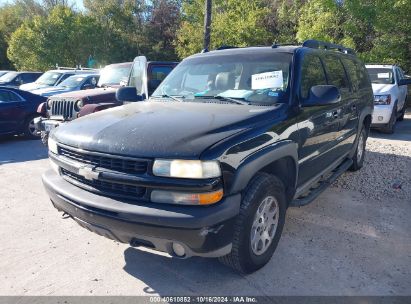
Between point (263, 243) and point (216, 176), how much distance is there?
99 cm

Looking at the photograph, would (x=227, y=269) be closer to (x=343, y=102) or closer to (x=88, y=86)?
(x=343, y=102)

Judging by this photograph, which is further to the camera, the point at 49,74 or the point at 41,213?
the point at 49,74

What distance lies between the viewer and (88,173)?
275 cm

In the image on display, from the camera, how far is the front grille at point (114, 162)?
2.52 m

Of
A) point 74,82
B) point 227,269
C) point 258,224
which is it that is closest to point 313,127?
point 258,224

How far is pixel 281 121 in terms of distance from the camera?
3.15 meters

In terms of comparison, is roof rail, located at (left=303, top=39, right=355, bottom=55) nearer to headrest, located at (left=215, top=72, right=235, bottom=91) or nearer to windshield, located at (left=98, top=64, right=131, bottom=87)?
headrest, located at (left=215, top=72, right=235, bottom=91)

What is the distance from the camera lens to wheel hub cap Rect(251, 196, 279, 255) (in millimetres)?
2939

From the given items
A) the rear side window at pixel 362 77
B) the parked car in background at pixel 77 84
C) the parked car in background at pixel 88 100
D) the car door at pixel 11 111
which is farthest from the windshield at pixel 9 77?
the rear side window at pixel 362 77

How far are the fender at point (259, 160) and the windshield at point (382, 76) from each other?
7698 millimetres

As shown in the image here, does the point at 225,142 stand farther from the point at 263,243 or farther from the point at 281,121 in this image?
the point at 263,243

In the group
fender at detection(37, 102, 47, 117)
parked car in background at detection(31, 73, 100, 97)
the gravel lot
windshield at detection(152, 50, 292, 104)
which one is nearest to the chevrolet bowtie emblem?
the gravel lot

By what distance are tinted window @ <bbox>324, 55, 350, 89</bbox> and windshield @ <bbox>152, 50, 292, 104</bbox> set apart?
866mm

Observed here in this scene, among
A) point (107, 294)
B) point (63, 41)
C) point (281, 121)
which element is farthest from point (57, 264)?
point (63, 41)
